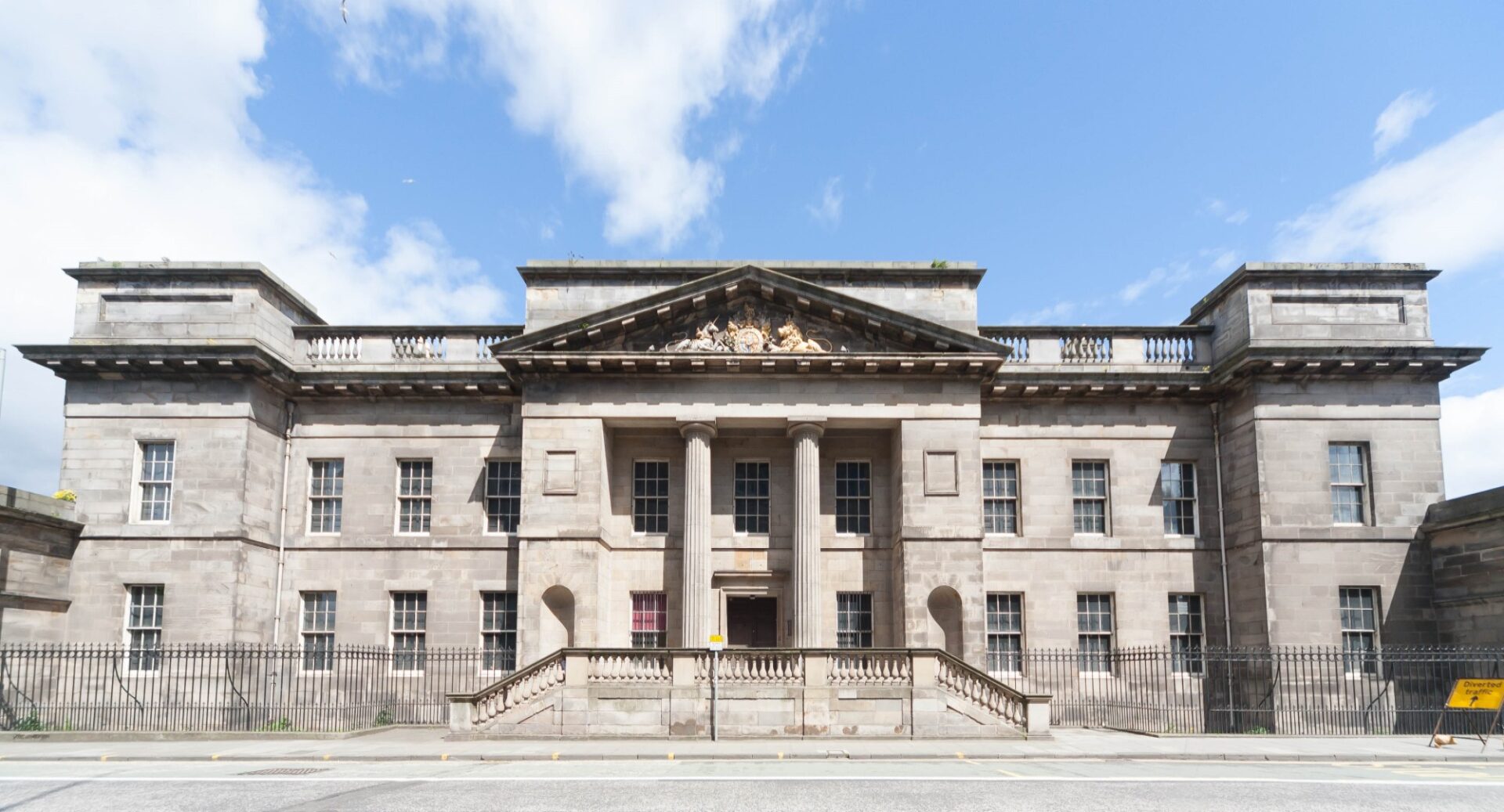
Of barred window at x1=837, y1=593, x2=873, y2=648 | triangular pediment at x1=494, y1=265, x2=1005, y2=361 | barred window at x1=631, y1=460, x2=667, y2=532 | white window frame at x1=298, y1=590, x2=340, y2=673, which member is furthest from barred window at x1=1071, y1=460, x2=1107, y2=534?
white window frame at x1=298, y1=590, x2=340, y2=673

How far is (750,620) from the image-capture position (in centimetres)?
2703

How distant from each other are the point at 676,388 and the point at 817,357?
11.4ft

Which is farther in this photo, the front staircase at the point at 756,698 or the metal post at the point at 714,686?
the front staircase at the point at 756,698

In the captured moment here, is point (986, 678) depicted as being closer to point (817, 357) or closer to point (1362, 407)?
point (817, 357)

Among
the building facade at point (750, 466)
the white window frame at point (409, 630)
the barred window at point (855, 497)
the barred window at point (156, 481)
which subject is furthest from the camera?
the barred window at point (855, 497)

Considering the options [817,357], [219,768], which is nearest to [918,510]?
[817,357]

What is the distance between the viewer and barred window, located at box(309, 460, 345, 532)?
1069 inches

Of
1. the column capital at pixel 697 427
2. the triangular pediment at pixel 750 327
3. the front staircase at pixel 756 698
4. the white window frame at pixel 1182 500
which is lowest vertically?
the front staircase at pixel 756 698

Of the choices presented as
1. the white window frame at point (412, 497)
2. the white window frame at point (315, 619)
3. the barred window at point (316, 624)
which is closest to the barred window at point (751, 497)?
the white window frame at point (412, 497)

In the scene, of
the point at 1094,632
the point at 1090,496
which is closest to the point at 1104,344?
the point at 1090,496

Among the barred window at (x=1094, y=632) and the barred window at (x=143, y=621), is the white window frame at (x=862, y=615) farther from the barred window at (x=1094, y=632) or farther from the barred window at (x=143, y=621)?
the barred window at (x=143, y=621)

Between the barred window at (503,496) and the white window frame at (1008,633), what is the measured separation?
40.0ft

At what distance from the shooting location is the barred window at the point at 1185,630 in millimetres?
26250

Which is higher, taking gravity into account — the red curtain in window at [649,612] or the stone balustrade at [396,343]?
the stone balustrade at [396,343]
